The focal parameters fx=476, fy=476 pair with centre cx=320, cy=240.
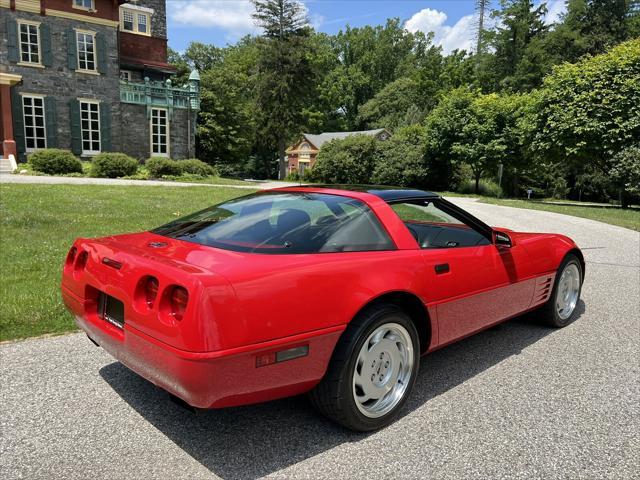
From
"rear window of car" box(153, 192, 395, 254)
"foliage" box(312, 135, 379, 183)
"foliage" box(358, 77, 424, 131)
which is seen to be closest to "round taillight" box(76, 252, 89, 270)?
"rear window of car" box(153, 192, 395, 254)

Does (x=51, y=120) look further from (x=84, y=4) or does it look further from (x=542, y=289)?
(x=542, y=289)

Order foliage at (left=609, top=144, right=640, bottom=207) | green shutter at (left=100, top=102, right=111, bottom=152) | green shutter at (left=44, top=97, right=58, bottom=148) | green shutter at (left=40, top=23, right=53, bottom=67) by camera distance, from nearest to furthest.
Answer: foliage at (left=609, top=144, right=640, bottom=207), green shutter at (left=40, top=23, right=53, bottom=67), green shutter at (left=44, top=97, right=58, bottom=148), green shutter at (left=100, top=102, right=111, bottom=152)

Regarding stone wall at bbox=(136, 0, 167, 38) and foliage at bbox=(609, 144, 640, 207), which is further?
stone wall at bbox=(136, 0, 167, 38)

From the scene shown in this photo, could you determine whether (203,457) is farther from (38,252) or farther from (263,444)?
(38,252)

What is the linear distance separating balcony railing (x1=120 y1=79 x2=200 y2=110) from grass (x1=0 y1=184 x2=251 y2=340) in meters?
14.1

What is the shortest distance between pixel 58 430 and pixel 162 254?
1.15 metres

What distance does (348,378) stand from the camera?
8.41 ft

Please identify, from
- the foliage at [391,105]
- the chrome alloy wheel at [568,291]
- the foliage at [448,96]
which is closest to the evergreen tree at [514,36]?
the foliage at [448,96]

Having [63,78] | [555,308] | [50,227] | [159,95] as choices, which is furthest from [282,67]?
[555,308]

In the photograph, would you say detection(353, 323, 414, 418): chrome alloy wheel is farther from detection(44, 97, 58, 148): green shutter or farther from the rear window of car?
detection(44, 97, 58, 148): green shutter

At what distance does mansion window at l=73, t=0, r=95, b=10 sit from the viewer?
2507 centimetres

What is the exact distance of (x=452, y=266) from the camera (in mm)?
3236

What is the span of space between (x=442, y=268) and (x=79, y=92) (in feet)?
90.2

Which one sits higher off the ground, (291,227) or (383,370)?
(291,227)
